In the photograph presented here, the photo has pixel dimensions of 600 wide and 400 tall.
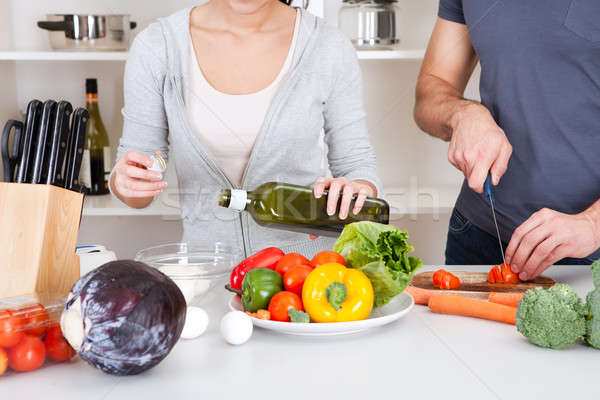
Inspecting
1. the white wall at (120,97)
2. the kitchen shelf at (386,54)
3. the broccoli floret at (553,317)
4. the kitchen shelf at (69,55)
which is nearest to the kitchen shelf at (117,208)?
the white wall at (120,97)

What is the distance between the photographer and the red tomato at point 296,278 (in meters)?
0.78

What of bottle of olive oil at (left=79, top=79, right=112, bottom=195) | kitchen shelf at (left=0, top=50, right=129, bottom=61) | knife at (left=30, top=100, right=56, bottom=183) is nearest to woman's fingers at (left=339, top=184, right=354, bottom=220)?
knife at (left=30, top=100, right=56, bottom=183)

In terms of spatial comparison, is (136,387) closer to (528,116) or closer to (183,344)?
(183,344)

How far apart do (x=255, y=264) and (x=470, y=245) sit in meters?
0.66

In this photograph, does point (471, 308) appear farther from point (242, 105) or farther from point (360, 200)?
point (242, 105)

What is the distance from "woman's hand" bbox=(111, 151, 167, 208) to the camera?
3.18ft

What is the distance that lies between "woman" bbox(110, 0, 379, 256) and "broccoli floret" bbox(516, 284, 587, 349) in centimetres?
54

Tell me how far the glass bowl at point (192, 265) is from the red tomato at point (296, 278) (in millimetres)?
151

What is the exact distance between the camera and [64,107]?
130 centimetres

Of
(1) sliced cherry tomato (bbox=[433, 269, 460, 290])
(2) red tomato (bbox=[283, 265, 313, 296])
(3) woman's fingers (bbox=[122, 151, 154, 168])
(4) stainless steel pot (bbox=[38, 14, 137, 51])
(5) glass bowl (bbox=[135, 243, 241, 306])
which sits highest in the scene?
(4) stainless steel pot (bbox=[38, 14, 137, 51])

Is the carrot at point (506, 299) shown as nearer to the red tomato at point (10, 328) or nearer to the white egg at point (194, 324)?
the white egg at point (194, 324)

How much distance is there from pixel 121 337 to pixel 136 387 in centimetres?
7

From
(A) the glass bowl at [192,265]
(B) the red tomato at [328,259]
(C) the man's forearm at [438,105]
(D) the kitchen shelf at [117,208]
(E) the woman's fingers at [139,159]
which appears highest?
(C) the man's forearm at [438,105]

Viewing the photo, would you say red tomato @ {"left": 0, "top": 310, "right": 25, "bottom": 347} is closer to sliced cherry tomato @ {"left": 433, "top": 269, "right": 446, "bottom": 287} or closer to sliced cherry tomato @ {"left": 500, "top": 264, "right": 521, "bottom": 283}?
sliced cherry tomato @ {"left": 433, "top": 269, "right": 446, "bottom": 287}
